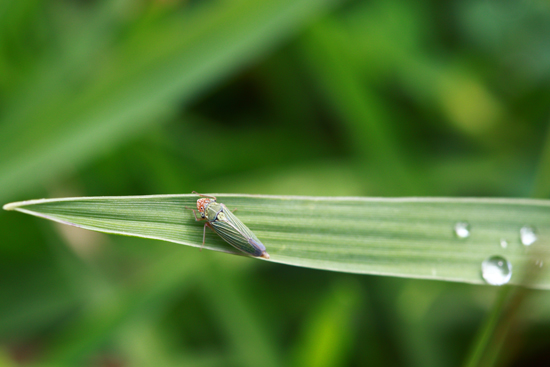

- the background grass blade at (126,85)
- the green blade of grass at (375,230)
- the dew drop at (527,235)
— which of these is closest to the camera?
the green blade of grass at (375,230)

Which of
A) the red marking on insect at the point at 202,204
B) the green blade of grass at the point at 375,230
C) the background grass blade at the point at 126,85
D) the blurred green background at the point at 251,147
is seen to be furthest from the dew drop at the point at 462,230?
the background grass blade at the point at 126,85

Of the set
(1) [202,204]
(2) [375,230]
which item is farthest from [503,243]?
(1) [202,204]

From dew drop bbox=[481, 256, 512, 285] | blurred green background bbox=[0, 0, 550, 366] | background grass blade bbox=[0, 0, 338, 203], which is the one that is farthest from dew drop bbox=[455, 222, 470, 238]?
background grass blade bbox=[0, 0, 338, 203]

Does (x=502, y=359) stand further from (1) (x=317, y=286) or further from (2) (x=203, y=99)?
(2) (x=203, y=99)

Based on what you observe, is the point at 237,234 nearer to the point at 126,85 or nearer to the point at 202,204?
the point at 202,204

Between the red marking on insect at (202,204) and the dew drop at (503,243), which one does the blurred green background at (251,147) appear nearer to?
the dew drop at (503,243)

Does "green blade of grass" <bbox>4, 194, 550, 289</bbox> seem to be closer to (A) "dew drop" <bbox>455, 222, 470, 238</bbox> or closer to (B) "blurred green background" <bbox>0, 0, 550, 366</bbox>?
(A) "dew drop" <bbox>455, 222, 470, 238</bbox>

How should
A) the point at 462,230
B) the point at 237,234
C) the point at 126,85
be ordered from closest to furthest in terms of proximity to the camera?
the point at 237,234 → the point at 462,230 → the point at 126,85

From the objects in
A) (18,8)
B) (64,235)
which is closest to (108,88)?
(18,8)
